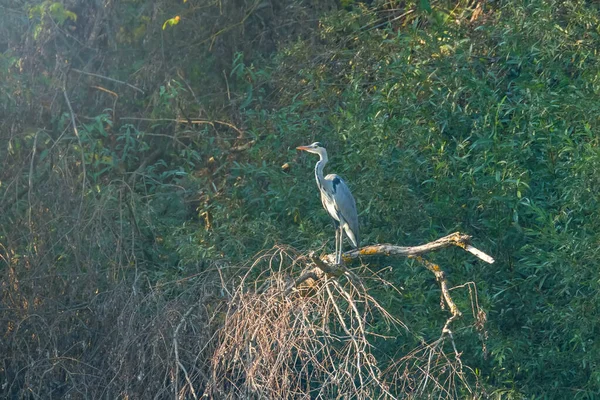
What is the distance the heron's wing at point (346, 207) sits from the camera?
20.2 ft

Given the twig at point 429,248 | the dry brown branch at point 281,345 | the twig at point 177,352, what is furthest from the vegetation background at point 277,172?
the twig at point 429,248

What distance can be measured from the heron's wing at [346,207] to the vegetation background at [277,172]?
8.6 inches

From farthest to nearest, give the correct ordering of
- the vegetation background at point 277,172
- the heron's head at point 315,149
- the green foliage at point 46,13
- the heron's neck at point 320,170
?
the green foliage at point 46,13, the heron's head at point 315,149, the heron's neck at point 320,170, the vegetation background at point 277,172

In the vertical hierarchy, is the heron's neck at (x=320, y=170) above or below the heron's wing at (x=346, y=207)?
above

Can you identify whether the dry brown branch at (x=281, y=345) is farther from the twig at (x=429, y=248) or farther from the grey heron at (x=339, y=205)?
the grey heron at (x=339, y=205)

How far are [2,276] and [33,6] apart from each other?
8.49 feet

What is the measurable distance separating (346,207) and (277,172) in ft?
3.55

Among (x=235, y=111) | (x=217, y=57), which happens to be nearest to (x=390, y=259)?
(x=235, y=111)

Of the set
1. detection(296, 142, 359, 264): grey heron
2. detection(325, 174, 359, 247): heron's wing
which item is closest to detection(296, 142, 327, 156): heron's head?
detection(296, 142, 359, 264): grey heron

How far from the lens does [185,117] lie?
8.16 metres

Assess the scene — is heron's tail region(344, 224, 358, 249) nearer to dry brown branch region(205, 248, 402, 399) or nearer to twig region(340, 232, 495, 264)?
twig region(340, 232, 495, 264)

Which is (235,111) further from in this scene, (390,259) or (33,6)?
(390,259)

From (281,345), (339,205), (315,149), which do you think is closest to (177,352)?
(281,345)

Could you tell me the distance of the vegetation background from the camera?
5.85 meters
